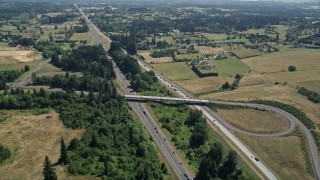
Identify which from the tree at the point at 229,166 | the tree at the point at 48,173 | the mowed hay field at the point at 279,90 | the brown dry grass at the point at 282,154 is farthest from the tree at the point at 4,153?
the mowed hay field at the point at 279,90

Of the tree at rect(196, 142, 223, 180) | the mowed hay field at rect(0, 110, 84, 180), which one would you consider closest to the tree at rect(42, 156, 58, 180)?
the mowed hay field at rect(0, 110, 84, 180)

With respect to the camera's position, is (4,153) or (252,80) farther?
(252,80)

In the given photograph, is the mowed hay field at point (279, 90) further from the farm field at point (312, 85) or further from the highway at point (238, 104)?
the highway at point (238, 104)

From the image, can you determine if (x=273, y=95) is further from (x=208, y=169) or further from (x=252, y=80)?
(x=208, y=169)

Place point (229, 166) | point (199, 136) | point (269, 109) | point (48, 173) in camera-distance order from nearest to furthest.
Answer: point (48, 173)
point (229, 166)
point (199, 136)
point (269, 109)

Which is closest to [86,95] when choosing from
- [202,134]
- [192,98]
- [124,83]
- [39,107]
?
[39,107]

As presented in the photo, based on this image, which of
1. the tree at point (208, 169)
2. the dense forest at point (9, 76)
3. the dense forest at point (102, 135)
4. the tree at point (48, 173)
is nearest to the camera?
the tree at point (48, 173)

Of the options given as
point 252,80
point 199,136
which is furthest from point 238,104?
point 252,80
